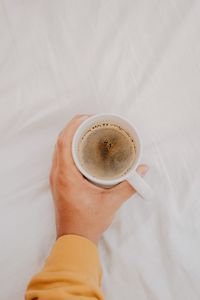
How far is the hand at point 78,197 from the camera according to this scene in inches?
22.8

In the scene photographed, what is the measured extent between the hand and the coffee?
19 mm

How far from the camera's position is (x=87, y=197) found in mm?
586

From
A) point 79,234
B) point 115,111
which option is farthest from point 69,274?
point 115,111

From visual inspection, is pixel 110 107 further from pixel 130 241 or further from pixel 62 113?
pixel 130 241

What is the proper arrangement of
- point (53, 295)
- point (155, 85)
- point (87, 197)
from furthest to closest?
point (155, 85), point (87, 197), point (53, 295)

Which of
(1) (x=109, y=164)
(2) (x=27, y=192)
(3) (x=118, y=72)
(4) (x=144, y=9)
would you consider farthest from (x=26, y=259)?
(4) (x=144, y=9)

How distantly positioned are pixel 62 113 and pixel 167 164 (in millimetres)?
205

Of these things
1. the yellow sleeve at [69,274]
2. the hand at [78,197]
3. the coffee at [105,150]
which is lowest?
the yellow sleeve at [69,274]

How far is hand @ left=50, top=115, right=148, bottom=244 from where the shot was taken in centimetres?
58

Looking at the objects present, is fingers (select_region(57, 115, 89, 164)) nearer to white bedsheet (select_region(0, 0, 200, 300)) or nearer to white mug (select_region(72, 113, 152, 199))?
white mug (select_region(72, 113, 152, 199))

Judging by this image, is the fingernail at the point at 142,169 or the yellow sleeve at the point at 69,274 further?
the fingernail at the point at 142,169

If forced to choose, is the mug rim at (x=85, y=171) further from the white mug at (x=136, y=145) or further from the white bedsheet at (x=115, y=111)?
the white bedsheet at (x=115, y=111)

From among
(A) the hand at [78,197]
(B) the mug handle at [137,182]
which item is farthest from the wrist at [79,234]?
(B) the mug handle at [137,182]

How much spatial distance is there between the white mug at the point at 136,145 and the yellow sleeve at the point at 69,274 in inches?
3.6
